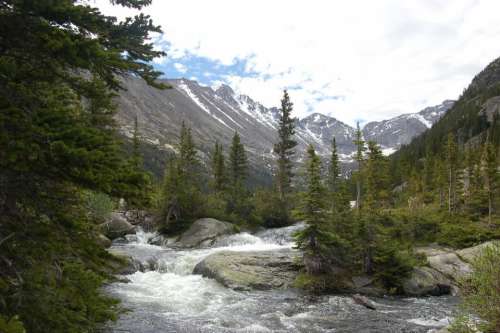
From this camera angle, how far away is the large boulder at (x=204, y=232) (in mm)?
35572

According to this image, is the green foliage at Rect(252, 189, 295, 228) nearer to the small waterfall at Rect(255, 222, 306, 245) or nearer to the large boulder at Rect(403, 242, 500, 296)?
the small waterfall at Rect(255, 222, 306, 245)

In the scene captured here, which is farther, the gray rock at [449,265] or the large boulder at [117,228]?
the large boulder at [117,228]

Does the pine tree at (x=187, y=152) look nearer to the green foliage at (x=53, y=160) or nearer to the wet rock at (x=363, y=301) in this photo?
the wet rock at (x=363, y=301)

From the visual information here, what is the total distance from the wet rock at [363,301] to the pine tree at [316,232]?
114 inches

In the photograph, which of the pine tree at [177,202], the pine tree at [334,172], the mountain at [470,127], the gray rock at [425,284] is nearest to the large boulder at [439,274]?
the gray rock at [425,284]

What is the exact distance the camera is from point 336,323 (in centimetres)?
1591

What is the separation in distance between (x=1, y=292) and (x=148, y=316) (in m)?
12.0

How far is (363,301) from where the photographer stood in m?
18.8

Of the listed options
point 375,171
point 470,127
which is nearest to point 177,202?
point 375,171

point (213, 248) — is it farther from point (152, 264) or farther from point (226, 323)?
point (226, 323)

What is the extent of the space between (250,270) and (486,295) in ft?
46.9

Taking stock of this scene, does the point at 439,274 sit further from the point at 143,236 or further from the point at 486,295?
the point at 143,236

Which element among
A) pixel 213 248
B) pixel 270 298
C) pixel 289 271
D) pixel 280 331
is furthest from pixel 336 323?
pixel 213 248

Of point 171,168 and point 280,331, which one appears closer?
point 280,331
